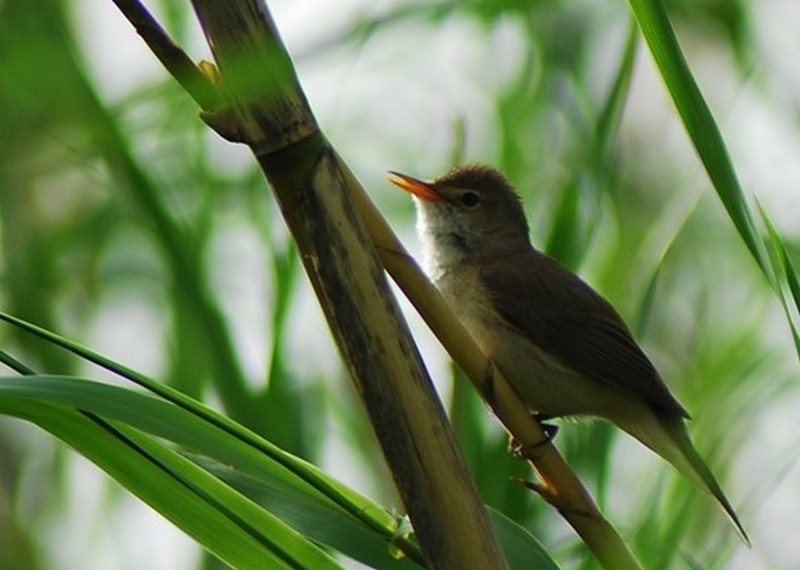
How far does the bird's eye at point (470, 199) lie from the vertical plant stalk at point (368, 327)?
2473 mm

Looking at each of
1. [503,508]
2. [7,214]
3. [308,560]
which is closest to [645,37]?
[308,560]

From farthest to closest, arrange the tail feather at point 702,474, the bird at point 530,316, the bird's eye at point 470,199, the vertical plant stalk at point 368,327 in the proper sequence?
the bird's eye at point 470,199
the bird at point 530,316
the tail feather at point 702,474
the vertical plant stalk at point 368,327

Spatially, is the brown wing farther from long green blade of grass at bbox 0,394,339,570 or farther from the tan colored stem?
long green blade of grass at bbox 0,394,339,570

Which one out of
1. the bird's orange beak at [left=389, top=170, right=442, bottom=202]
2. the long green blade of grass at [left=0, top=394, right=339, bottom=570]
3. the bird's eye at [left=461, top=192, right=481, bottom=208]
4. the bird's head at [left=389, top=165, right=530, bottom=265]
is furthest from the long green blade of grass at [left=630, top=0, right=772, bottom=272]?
the bird's eye at [left=461, top=192, right=481, bottom=208]

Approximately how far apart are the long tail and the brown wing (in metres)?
0.15

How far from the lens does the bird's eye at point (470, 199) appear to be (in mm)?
3627

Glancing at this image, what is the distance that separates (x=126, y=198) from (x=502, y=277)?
140 cm

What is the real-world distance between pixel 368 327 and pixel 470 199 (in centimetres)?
253

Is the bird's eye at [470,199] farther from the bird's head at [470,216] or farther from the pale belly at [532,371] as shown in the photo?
the pale belly at [532,371]

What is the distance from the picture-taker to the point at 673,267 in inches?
109

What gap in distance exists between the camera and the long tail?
202cm

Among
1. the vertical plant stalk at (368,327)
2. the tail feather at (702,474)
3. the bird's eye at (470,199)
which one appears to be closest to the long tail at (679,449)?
the tail feather at (702,474)

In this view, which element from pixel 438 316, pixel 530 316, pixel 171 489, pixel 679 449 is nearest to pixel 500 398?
pixel 438 316

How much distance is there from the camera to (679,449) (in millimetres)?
2469
